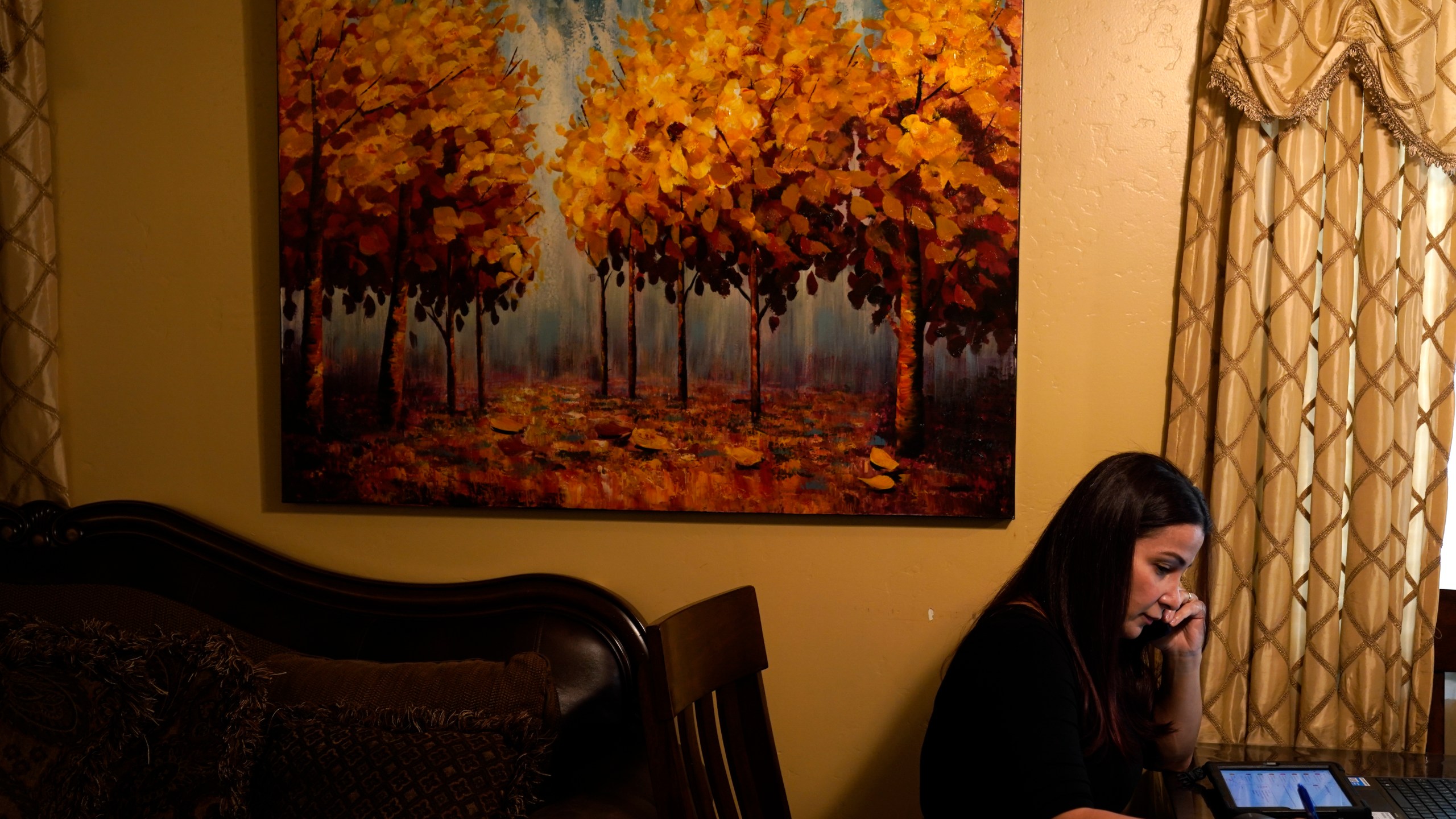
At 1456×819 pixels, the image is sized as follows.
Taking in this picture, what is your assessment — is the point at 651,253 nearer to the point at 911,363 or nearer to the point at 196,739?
the point at 911,363

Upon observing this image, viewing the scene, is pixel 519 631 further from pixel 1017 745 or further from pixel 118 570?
pixel 1017 745

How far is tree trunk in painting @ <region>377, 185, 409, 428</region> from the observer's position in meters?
2.18

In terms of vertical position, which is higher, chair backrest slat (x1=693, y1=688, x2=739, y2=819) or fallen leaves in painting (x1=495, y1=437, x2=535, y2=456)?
fallen leaves in painting (x1=495, y1=437, x2=535, y2=456)

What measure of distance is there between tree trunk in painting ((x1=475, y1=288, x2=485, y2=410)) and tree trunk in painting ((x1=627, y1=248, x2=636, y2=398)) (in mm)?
332

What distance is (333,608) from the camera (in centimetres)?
217

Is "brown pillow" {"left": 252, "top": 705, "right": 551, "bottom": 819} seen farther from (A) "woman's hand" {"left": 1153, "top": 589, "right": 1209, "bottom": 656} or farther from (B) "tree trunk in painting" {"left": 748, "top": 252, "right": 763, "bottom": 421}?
(A) "woman's hand" {"left": 1153, "top": 589, "right": 1209, "bottom": 656}

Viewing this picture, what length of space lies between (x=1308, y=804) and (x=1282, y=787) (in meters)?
0.12

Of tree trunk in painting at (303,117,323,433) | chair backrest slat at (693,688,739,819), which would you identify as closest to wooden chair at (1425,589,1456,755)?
chair backrest slat at (693,688,739,819)

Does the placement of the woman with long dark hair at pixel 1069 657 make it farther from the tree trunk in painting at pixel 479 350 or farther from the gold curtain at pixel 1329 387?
the tree trunk in painting at pixel 479 350

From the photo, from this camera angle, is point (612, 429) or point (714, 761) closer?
point (714, 761)

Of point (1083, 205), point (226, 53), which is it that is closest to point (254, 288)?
point (226, 53)

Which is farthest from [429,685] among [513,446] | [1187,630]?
[1187,630]

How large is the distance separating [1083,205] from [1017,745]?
118 centimetres

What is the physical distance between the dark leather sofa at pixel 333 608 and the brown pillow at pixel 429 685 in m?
0.10
